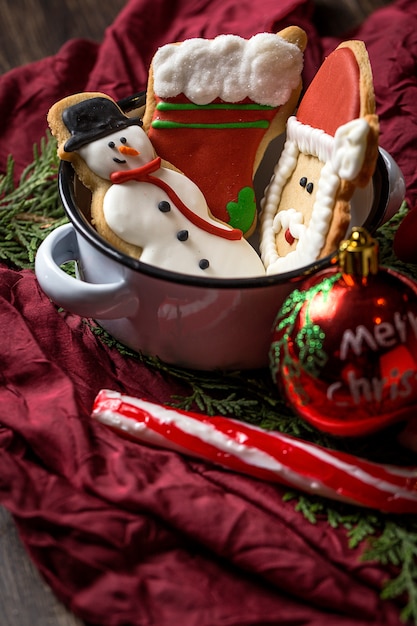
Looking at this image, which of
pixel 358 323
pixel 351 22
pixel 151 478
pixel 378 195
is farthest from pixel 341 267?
pixel 351 22

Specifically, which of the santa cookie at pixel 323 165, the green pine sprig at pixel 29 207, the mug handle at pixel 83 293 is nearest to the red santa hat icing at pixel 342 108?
the santa cookie at pixel 323 165

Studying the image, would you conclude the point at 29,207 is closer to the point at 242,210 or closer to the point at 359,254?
the point at 242,210

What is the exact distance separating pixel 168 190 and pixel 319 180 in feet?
0.54

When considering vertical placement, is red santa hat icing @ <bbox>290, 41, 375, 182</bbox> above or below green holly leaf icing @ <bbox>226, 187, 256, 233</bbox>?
above

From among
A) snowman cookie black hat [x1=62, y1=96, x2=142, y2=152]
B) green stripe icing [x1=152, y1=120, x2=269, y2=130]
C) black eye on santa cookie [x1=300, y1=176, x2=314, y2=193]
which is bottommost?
black eye on santa cookie [x1=300, y1=176, x2=314, y2=193]

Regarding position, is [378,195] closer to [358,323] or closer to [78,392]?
[358,323]

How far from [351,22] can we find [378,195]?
64cm

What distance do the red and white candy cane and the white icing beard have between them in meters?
0.19

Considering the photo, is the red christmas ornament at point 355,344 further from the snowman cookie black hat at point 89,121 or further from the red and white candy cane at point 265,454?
the snowman cookie black hat at point 89,121

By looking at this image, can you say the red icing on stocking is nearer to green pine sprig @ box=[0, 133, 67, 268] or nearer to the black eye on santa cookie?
the black eye on santa cookie

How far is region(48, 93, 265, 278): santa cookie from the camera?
2.82 feet

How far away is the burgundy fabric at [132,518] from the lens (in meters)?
0.71

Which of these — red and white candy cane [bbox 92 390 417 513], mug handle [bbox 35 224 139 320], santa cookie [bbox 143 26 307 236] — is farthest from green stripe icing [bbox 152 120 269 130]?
→ red and white candy cane [bbox 92 390 417 513]

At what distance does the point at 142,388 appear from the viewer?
91 cm
